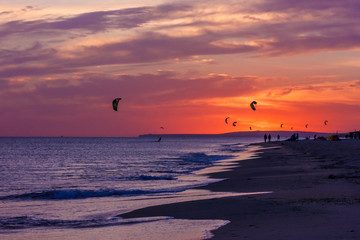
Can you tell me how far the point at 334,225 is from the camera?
9766 millimetres

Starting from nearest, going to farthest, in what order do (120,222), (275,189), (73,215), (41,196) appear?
(120,222)
(73,215)
(275,189)
(41,196)

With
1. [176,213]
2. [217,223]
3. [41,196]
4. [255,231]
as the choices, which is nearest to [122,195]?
[41,196]

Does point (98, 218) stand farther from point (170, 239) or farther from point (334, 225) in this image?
point (334, 225)

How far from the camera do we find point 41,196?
19.8 m

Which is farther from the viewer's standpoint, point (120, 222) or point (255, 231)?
point (120, 222)

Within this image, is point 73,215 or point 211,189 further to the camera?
point 211,189

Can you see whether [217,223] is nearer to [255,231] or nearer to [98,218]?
[255,231]

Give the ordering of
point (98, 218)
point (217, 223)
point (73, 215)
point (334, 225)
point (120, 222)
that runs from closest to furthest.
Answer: point (334, 225) < point (217, 223) < point (120, 222) < point (98, 218) < point (73, 215)

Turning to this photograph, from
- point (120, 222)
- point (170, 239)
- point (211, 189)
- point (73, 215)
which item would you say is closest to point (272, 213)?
point (170, 239)

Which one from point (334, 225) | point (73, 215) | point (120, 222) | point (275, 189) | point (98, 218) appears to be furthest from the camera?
point (275, 189)

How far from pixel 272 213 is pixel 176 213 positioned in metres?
2.99

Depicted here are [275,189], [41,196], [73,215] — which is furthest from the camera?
[41,196]

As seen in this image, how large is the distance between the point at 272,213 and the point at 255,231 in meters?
2.31

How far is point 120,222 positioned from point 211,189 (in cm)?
849
